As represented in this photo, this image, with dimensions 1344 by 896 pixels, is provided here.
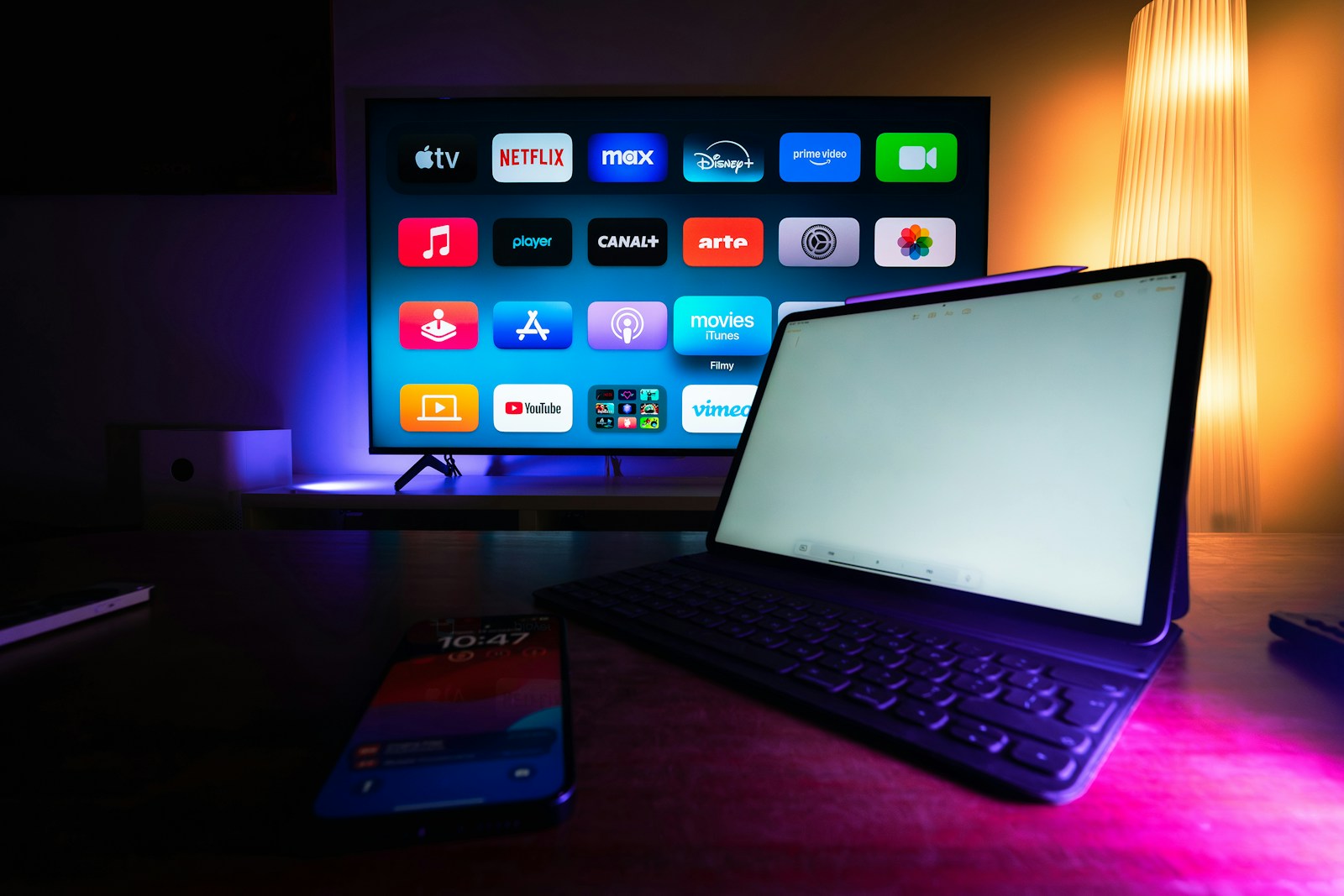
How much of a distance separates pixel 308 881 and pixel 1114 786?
0.29m

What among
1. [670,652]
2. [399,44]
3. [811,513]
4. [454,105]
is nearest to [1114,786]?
[670,652]

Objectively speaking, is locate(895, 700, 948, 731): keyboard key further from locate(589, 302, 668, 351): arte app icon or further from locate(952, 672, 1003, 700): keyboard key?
locate(589, 302, 668, 351): arte app icon

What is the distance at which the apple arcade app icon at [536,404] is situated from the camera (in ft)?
5.46

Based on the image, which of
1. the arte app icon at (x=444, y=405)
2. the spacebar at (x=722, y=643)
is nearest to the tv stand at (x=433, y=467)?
the arte app icon at (x=444, y=405)

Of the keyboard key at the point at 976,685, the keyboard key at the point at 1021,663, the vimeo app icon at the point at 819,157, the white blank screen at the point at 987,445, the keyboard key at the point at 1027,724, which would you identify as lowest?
the keyboard key at the point at 1027,724

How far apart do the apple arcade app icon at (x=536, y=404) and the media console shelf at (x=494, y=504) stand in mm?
174

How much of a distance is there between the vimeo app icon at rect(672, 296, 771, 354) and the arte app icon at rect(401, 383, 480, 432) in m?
0.58

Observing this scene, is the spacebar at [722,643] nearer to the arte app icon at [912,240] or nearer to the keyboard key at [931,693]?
the keyboard key at [931,693]

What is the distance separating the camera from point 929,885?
19cm

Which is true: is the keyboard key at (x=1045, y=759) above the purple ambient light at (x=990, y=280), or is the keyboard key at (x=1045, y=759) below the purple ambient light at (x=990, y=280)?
below

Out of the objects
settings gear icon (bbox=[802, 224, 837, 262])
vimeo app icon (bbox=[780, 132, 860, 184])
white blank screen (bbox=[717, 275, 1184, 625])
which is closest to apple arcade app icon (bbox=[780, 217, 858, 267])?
settings gear icon (bbox=[802, 224, 837, 262])

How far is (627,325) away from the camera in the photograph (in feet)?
5.41

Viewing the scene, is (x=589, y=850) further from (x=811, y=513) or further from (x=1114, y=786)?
(x=811, y=513)

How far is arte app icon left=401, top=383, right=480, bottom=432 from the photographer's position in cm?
167
